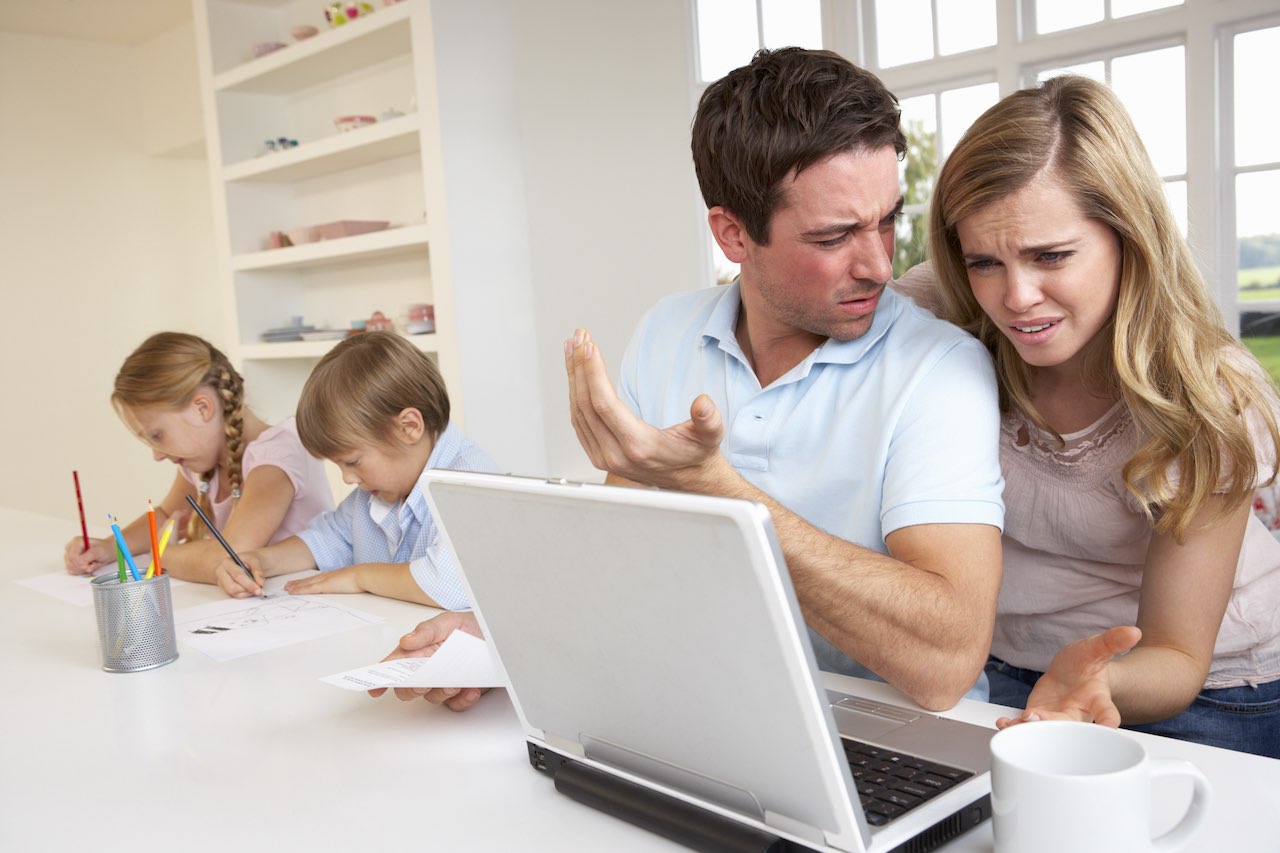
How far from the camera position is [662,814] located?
0.81m

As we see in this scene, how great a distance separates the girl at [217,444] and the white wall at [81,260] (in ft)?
11.9

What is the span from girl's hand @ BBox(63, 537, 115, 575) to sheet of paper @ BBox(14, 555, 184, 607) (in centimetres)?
1

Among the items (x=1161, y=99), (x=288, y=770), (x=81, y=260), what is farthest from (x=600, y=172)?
(x=288, y=770)

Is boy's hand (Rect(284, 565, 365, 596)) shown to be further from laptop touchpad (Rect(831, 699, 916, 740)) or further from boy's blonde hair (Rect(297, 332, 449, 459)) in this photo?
laptop touchpad (Rect(831, 699, 916, 740))

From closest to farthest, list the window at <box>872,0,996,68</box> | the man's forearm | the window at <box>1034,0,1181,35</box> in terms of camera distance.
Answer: the man's forearm, the window at <box>1034,0,1181,35</box>, the window at <box>872,0,996,68</box>

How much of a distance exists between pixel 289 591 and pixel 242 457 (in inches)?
28.0

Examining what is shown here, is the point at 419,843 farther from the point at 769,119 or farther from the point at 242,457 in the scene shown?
the point at 242,457

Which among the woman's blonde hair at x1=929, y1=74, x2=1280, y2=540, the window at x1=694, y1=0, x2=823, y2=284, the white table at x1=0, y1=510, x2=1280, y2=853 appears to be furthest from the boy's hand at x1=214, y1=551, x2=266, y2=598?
the window at x1=694, y1=0, x2=823, y2=284

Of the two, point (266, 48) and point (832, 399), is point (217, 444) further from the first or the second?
point (266, 48)

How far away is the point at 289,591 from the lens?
1769 millimetres

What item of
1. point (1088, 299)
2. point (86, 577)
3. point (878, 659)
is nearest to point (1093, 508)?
point (1088, 299)

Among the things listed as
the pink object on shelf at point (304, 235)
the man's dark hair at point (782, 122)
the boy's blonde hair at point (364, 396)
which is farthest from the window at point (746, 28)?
the man's dark hair at point (782, 122)

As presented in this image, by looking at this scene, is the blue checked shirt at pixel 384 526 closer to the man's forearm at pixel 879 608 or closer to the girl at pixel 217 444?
the girl at pixel 217 444

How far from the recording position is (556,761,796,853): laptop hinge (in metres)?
0.76
